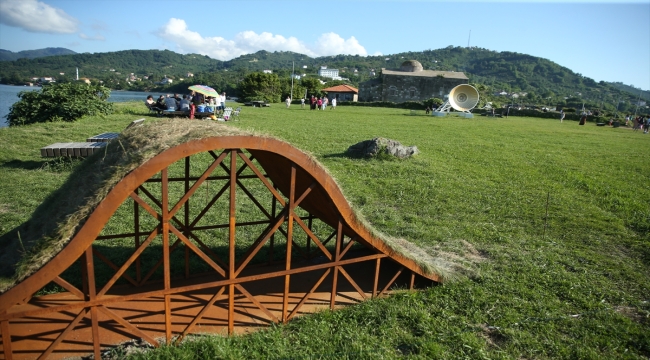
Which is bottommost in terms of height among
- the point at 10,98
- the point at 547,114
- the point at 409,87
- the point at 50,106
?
the point at 10,98

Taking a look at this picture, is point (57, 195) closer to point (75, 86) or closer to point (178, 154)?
point (178, 154)

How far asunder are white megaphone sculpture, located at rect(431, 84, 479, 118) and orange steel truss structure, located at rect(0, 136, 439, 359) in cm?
4534

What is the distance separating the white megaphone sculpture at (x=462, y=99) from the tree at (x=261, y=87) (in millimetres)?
28887

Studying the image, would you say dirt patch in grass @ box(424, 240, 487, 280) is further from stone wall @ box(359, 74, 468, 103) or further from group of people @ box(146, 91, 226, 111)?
stone wall @ box(359, 74, 468, 103)

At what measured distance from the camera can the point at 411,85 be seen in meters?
85.2

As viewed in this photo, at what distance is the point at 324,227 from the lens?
403 inches

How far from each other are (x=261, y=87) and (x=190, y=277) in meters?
65.0

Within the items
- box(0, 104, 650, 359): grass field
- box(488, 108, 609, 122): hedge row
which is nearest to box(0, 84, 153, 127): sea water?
box(0, 104, 650, 359): grass field

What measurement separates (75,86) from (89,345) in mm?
23656

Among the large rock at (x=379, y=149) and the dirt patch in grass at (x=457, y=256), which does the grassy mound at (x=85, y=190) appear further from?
the large rock at (x=379, y=149)

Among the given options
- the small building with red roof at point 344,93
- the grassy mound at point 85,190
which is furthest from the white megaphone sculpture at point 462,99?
the grassy mound at point 85,190

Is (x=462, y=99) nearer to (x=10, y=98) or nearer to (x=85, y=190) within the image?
(x=85, y=190)

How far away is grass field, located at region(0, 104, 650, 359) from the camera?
5.53m

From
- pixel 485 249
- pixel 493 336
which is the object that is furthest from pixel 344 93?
pixel 493 336
